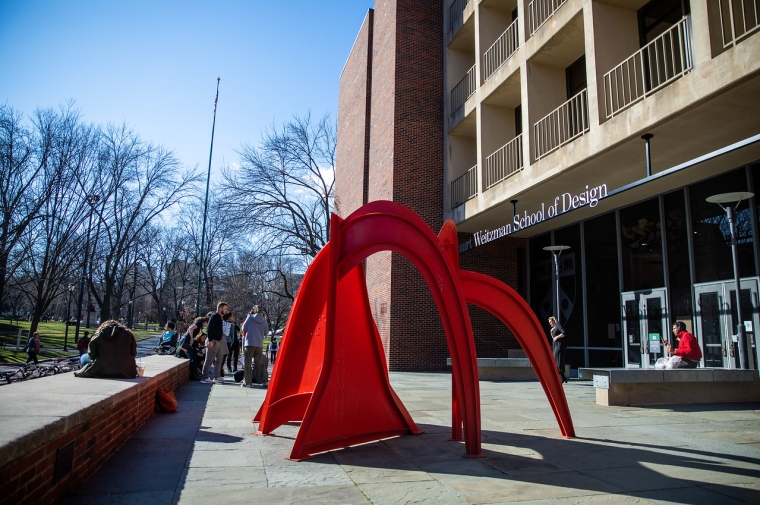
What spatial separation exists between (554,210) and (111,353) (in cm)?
1057

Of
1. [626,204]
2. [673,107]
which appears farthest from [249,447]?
[626,204]

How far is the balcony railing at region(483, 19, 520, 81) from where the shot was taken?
1655cm

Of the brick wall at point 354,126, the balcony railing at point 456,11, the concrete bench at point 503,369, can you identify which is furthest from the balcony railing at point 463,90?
the concrete bench at point 503,369

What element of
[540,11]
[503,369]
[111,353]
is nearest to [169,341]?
[111,353]

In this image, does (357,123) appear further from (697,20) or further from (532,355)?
(532,355)

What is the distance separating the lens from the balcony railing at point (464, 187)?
18134mm

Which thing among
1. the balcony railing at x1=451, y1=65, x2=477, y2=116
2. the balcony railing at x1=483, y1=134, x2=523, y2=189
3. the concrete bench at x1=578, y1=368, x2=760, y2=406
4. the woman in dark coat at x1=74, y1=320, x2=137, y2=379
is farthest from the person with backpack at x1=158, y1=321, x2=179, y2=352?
the balcony railing at x1=451, y1=65, x2=477, y2=116

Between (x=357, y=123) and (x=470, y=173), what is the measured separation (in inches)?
319

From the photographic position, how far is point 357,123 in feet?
80.3

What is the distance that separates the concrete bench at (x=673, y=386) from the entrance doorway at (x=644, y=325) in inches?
141

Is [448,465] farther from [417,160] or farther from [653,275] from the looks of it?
[417,160]

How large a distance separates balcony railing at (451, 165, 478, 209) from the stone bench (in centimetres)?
1390

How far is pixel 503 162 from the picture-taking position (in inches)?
651

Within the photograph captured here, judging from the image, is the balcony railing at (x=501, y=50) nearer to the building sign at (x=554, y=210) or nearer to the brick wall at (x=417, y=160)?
the brick wall at (x=417, y=160)
